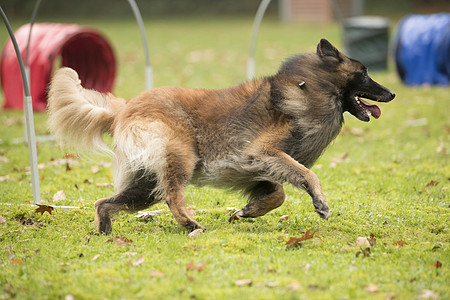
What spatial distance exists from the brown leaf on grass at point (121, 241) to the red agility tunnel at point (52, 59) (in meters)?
6.70

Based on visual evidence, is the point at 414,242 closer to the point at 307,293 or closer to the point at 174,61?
the point at 307,293

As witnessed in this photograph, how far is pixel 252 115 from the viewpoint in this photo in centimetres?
479

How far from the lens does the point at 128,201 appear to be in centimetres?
475

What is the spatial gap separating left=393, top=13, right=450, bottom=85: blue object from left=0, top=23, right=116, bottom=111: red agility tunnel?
773 centimetres

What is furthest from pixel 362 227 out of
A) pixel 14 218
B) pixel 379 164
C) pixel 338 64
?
pixel 14 218

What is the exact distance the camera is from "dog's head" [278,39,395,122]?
4895 millimetres

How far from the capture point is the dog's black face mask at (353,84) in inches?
195

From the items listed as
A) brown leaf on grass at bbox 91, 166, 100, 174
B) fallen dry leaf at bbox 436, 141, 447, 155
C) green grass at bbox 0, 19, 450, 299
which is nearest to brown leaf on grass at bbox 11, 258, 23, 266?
green grass at bbox 0, 19, 450, 299

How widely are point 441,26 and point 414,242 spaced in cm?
1100

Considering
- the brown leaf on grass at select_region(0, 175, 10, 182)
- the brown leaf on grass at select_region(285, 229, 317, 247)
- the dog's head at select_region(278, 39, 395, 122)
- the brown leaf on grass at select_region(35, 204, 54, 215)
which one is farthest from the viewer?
the brown leaf on grass at select_region(0, 175, 10, 182)

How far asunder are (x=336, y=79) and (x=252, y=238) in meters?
Result: 1.72

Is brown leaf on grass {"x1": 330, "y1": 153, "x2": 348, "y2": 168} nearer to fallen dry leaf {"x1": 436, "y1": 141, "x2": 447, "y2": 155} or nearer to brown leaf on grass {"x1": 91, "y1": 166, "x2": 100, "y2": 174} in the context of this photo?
fallen dry leaf {"x1": 436, "y1": 141, "x2": 447, "y2": 155}

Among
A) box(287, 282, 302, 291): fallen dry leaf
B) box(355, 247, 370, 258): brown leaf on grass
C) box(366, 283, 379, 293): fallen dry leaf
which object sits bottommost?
box(355, 247, 370, 258): brown leaf on grass

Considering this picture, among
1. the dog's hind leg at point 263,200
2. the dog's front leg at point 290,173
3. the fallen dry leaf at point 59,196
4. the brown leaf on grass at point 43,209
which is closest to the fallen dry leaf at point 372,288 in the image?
the dog's front leg at point 290,173
